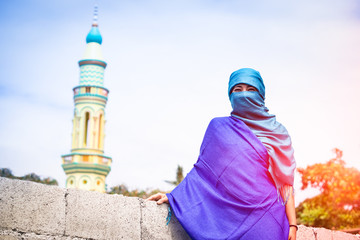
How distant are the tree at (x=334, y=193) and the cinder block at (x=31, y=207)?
13125 mm

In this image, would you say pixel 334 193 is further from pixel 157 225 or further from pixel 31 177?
pixel 157 225

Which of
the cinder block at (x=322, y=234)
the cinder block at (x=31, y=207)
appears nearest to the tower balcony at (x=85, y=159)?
the cinder block at (x=322, y=234)

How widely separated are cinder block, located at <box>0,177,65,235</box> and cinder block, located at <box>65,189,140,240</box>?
5 cm

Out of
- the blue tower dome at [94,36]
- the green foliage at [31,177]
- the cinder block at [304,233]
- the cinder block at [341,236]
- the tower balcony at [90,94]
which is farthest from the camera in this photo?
the blue tower dome at [94,36]

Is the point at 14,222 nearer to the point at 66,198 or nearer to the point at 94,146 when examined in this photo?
the point at 66,198

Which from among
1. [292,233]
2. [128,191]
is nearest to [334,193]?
[128,191]

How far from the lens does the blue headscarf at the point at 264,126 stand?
8.98 feet

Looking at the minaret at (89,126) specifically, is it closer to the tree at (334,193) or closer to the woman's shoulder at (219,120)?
the tree at (334,193)

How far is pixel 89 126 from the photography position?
3120cm

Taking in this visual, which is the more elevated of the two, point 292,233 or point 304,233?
point 304,233

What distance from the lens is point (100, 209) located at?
8.18 ft

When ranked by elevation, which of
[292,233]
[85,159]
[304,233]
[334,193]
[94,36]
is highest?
→ [94,36]

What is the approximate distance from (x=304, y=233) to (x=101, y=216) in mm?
1672

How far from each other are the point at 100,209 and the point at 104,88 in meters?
29.4
